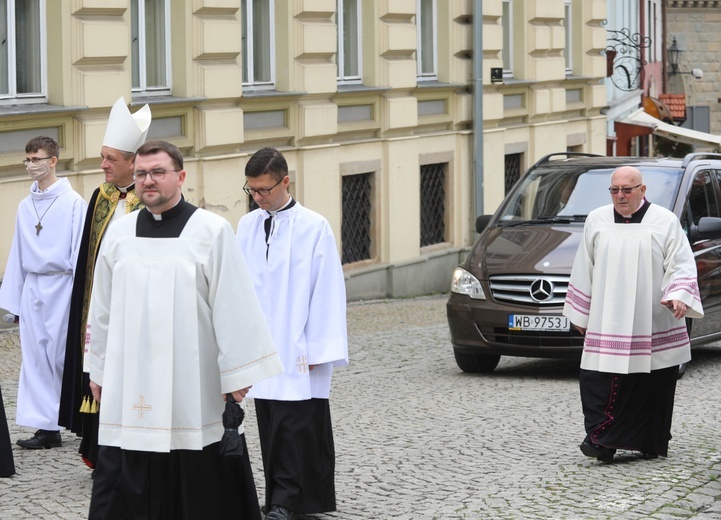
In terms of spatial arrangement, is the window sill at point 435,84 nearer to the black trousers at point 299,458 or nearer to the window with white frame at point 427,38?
the window with white frame at point 427,38

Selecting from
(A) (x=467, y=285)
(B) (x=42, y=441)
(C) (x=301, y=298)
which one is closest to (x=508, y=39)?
(A) (x=467, y=285)

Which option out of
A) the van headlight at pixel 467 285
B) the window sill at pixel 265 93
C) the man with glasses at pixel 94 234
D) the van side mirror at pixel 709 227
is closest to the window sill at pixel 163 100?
the window sill at pixel 265 93

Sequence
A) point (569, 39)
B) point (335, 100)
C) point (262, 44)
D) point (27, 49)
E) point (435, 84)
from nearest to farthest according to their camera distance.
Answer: point (27, 49)
point (262, 44)
point (335, 100)
point (435, 84)
point (569, 39)

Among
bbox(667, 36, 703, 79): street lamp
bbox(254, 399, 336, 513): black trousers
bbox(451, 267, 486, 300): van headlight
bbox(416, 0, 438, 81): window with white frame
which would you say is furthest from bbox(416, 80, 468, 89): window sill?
bbox(667, 36, 703, 79): street lamp

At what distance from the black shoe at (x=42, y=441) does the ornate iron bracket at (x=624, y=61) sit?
2155cm

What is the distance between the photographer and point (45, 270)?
9203 mm

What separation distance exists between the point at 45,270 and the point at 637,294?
3.40 meters

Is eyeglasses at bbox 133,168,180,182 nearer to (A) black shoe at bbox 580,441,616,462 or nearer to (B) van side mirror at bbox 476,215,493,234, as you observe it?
(A) black shoe at bbox 580,441,616,462

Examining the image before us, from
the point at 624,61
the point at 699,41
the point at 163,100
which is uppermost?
the point at 699,41

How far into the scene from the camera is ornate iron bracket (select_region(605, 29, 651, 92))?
2983 centimetres

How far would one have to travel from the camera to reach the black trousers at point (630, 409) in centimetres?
871

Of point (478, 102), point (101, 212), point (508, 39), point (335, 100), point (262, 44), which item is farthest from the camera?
point (508, 39)

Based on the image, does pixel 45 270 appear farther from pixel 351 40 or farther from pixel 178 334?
pixel 351 40

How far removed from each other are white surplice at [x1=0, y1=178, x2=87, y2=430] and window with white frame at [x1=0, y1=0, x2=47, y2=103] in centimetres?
495
